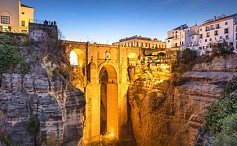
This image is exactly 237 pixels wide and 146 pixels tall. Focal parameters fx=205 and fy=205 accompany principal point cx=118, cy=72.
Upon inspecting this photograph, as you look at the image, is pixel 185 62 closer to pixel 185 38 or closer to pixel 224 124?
pixel 224 124

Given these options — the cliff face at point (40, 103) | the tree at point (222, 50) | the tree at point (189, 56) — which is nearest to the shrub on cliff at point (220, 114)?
the cliff face at point (40, 103)

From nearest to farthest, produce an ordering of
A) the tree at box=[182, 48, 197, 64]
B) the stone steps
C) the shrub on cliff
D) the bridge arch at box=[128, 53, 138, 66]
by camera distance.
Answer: the shrub on cliff, the stone steps, the tree at box=[182, 48, 197, 64], the bridge arch at box=[128, 53, 138, 66]

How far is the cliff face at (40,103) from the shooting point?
12977 millimetres

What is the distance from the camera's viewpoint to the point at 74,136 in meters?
15.1

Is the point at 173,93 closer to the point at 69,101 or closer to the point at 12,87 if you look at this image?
the point at 69,101

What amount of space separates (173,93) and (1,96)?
20.1 m

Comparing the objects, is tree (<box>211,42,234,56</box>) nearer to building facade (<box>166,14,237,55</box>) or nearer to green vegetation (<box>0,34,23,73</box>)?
building facade (<box>166,14,237,55</box>)

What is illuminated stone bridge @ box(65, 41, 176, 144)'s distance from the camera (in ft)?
94.6

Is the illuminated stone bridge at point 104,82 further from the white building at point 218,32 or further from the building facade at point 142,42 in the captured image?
the building facade at point 142,42

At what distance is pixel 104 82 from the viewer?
3791cm

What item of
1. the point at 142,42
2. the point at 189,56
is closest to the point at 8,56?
the point at 189,56

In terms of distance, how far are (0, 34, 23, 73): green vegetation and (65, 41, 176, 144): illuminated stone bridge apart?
11306 millimetres

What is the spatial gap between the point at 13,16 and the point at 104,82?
18235mm

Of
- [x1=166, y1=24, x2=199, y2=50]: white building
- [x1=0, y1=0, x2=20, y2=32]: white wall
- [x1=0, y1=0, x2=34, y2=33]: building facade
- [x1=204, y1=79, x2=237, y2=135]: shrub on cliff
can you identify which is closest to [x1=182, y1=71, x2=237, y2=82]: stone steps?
[x1=204, y1=79, x2=237, y2=135]: shrub on cliff
